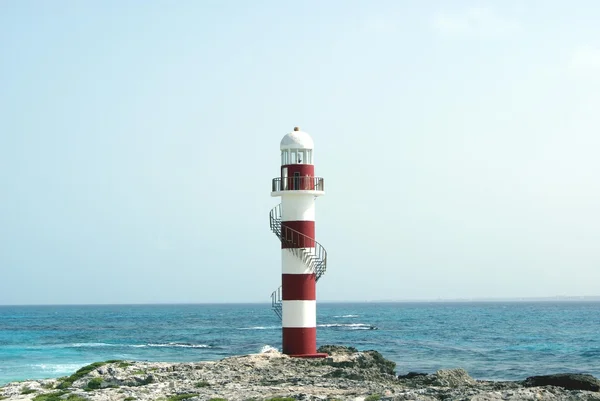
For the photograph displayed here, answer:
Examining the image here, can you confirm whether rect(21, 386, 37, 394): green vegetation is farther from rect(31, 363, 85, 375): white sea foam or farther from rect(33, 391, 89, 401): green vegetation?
rect(31, 363, 85, 375): white sea foam

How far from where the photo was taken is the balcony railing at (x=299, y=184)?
24.7m

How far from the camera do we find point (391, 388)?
1781cm

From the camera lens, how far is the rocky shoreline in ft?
53.5

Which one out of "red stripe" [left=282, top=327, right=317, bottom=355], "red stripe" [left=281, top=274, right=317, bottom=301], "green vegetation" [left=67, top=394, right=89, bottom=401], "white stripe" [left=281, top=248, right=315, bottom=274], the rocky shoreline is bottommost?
"green vegetation" [left=67, top=394, right=89, bottom=401]

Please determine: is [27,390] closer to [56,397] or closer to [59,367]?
[56,397]

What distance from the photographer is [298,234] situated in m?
24.6

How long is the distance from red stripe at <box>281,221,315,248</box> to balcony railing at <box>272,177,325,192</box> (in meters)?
1.08

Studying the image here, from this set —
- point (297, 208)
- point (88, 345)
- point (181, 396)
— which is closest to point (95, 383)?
point (181, 396)

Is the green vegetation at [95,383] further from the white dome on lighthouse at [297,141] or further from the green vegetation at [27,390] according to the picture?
the white dome on lighthouse at [297,141]

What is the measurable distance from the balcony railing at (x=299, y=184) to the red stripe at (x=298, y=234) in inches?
42.4

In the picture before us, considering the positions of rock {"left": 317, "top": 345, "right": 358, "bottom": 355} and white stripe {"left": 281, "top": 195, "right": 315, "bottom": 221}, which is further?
rock {"left": 317, "top": 345, "right": 358, "bottom": 355}

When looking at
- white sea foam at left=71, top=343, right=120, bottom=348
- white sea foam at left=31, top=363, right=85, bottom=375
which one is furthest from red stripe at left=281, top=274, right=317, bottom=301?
white sea foam at left=71, top=343, right=120, bottom=348

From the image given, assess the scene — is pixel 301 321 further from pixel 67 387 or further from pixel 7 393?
pixel 7 393

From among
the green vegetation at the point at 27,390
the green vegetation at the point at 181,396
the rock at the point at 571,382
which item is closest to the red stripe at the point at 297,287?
the green vegetation at the point at 181,396
